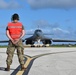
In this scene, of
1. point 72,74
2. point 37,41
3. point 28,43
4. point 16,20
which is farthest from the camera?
point 28,43

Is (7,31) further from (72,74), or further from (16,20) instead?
(72,74)

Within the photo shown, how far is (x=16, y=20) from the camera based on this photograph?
39.1 feet

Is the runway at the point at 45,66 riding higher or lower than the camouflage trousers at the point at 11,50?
lower

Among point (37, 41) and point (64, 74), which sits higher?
point (64, 74)

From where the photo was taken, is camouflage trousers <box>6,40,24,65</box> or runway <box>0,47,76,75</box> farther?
camouflage trousers <box>6,40,24,65</box>

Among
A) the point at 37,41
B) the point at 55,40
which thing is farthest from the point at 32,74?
the point at 55,40

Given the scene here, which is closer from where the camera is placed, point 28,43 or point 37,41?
point 37,41

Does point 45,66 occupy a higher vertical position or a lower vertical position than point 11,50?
lower

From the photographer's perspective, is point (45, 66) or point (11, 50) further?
point (45, 66)

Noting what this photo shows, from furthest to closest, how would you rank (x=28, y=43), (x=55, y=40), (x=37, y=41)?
(x=55, y=40) < (x=28, y=43) < (x=37, y=41)

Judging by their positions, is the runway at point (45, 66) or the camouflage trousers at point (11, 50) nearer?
the runway at point (45, 66)

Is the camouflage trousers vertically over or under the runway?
over

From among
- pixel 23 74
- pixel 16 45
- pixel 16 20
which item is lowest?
pixel 23 74

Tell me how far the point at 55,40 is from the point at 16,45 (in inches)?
2570
